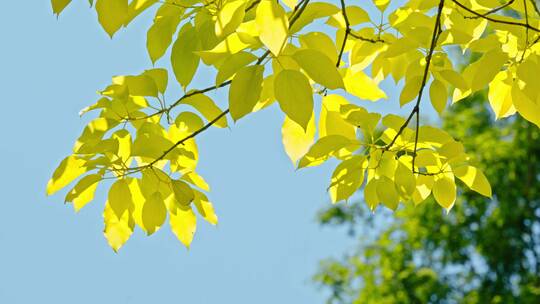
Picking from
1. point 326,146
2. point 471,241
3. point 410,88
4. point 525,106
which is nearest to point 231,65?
point 326,146

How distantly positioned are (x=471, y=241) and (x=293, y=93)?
9.73m

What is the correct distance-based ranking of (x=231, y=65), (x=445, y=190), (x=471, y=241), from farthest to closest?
(x=471, y=241), (x=445, y=190), (x=231, y=65)

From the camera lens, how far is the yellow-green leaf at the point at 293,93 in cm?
90

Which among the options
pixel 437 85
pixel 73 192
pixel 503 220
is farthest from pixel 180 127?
pixel 503 220

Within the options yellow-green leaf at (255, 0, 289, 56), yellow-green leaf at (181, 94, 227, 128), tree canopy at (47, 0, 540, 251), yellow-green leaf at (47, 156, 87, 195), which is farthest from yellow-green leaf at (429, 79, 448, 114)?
yellow-green leaf at (47, 156, 87, 195)

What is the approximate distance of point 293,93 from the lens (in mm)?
915

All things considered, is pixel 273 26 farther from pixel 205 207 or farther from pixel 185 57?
pixel 205 207

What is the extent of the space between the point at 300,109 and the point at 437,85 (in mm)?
399

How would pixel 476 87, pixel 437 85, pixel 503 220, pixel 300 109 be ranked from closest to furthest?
pixel 300 109
pixel 476 87
pixel 437 85
pixel 503 220

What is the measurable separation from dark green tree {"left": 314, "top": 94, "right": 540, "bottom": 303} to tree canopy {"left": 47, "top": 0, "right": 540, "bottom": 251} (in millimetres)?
8594

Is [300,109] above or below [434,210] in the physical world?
above

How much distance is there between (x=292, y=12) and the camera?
116 centimetres

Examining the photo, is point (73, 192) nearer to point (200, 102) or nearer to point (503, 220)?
point (200, 102)

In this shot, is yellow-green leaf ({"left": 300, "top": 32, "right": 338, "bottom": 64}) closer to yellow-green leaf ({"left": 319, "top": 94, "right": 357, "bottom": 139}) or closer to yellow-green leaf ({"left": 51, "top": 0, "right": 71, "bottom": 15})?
yellow-green leaf ({"left": 319, "top": 94, "right": 357, "bottom": 139})
